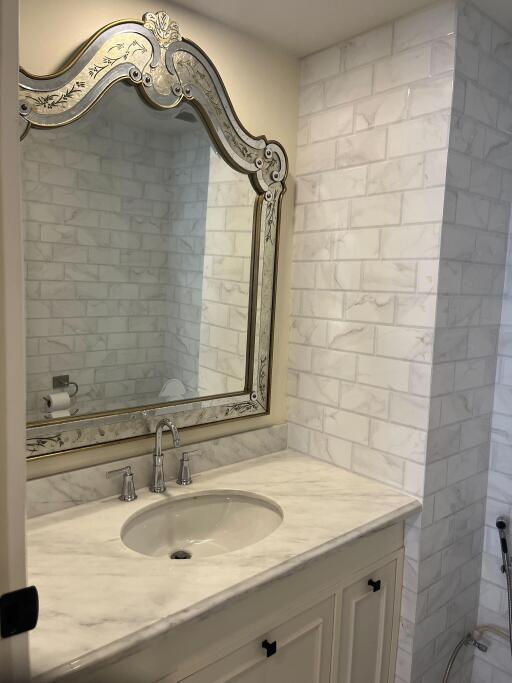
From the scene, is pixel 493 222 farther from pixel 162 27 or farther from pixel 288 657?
pixel 288 657

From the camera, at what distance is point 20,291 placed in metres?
0.65

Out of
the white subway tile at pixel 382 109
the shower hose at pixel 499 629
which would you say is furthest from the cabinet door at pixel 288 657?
the white subway tile at pixel 382 109

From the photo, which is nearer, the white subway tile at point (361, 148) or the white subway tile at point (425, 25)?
the white subway tile at point (425, 25)

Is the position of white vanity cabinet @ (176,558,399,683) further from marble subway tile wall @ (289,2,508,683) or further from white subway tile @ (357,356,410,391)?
white subway tile @ (357,356,410,391)

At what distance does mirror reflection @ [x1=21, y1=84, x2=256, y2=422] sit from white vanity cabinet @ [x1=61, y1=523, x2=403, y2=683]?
2.15 feet

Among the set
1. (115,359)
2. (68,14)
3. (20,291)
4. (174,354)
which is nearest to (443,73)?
(68,14)

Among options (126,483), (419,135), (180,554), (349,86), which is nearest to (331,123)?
(349,86)

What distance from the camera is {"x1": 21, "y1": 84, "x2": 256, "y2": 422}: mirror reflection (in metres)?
1.34

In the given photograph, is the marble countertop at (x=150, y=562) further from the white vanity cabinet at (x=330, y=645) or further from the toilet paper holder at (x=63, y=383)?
the toilet paper holder at (x=63, y=383)

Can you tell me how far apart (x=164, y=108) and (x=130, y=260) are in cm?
45

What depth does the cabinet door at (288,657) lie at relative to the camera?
1.14 metres

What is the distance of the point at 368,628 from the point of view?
152cm

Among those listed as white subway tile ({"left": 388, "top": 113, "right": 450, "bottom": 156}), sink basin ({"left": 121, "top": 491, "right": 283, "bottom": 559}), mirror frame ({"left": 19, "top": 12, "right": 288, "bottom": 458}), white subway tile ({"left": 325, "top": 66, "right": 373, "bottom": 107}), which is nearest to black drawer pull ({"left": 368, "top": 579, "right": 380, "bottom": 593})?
sink basin ({"left": 121, "top": 491, "right": 283, "bottom": 559})

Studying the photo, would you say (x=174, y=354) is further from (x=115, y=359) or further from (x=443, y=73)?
(x=443, y=73)
